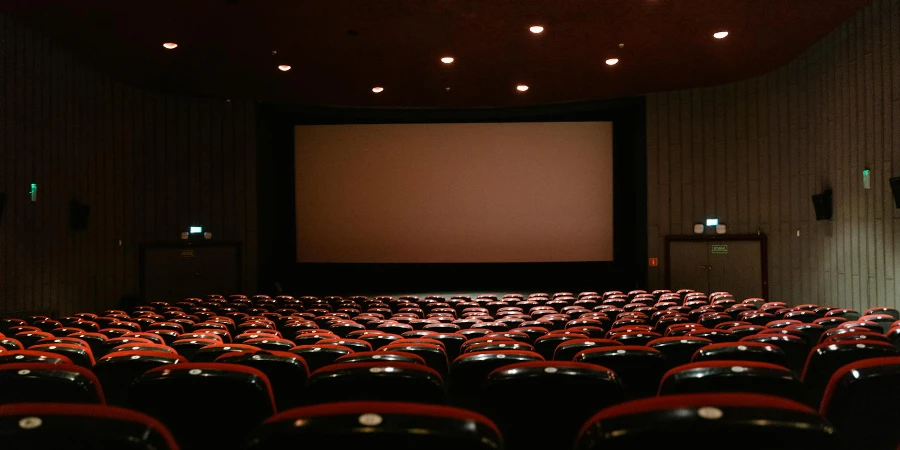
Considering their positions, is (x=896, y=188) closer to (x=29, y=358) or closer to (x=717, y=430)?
(x=717, y=430)

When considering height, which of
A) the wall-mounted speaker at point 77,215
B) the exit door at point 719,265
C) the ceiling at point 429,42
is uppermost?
the ceiling at point 429,42

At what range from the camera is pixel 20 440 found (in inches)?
46.9

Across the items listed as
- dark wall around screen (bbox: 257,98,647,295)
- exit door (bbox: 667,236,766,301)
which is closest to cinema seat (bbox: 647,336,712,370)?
exit door (bbox: 667,236,766,301)

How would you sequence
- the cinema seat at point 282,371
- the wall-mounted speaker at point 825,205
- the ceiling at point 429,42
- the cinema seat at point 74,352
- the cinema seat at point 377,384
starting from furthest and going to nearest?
the wall-mounted speaker at point 825,205
the ceiling at point 429,42
the cinema seat at point 74,352
the cinema seat at point 282,371
the cinema seat at point 377,384

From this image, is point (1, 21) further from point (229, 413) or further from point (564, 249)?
point (564, 249)

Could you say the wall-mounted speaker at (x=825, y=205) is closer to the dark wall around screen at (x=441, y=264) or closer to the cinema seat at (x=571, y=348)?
the dark wall around screen at (x=441, y=264)

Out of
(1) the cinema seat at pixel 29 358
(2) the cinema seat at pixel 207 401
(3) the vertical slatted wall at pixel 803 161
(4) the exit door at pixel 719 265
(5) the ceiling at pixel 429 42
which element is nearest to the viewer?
(2) the cinema seat at pixel 207 401

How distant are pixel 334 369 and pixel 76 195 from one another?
12.5 m

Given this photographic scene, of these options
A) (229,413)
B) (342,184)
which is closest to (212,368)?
(229,413)

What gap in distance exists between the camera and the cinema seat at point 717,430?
1155 mm

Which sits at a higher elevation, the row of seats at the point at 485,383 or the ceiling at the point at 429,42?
the ceiling at the point at 429,42

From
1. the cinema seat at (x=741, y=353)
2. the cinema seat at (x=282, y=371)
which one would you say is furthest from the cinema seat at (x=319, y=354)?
the cinema seat at (x=741, y=353)

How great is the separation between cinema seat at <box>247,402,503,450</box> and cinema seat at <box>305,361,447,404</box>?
0.85m

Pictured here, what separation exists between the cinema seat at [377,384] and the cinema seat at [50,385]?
72cm
